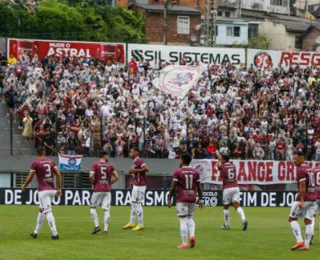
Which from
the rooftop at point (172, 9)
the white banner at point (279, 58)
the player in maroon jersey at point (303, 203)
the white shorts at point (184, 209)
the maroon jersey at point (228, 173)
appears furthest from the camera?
the rooftop at point (172, 9)

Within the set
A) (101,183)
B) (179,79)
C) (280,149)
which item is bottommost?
(280,149)

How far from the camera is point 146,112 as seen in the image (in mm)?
47781

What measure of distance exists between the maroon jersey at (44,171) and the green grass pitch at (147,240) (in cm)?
137

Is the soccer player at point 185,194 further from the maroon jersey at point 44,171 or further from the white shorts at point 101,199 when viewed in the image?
the white shorts at point 101,199

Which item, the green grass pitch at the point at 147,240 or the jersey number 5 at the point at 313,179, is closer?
the green grass pitch at the point at 147,240

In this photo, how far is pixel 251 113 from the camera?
50.2 metres

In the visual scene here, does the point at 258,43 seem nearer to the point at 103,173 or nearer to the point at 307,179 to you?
the point at 103,173

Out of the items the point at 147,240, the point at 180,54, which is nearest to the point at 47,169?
the point at 147,240

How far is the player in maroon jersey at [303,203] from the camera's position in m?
21.3

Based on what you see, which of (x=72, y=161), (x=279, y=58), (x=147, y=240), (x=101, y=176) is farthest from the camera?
(x=279, y=58)

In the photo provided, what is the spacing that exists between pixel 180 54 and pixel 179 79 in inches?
234

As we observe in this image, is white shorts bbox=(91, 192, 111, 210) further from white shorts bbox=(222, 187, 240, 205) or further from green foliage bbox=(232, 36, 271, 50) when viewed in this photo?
green foliage bbox=(232, 36, 271, 50)

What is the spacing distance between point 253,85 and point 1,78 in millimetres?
14452

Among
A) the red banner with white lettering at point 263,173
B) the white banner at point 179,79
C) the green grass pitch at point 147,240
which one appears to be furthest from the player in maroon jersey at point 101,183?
the white banner at point 179,79
